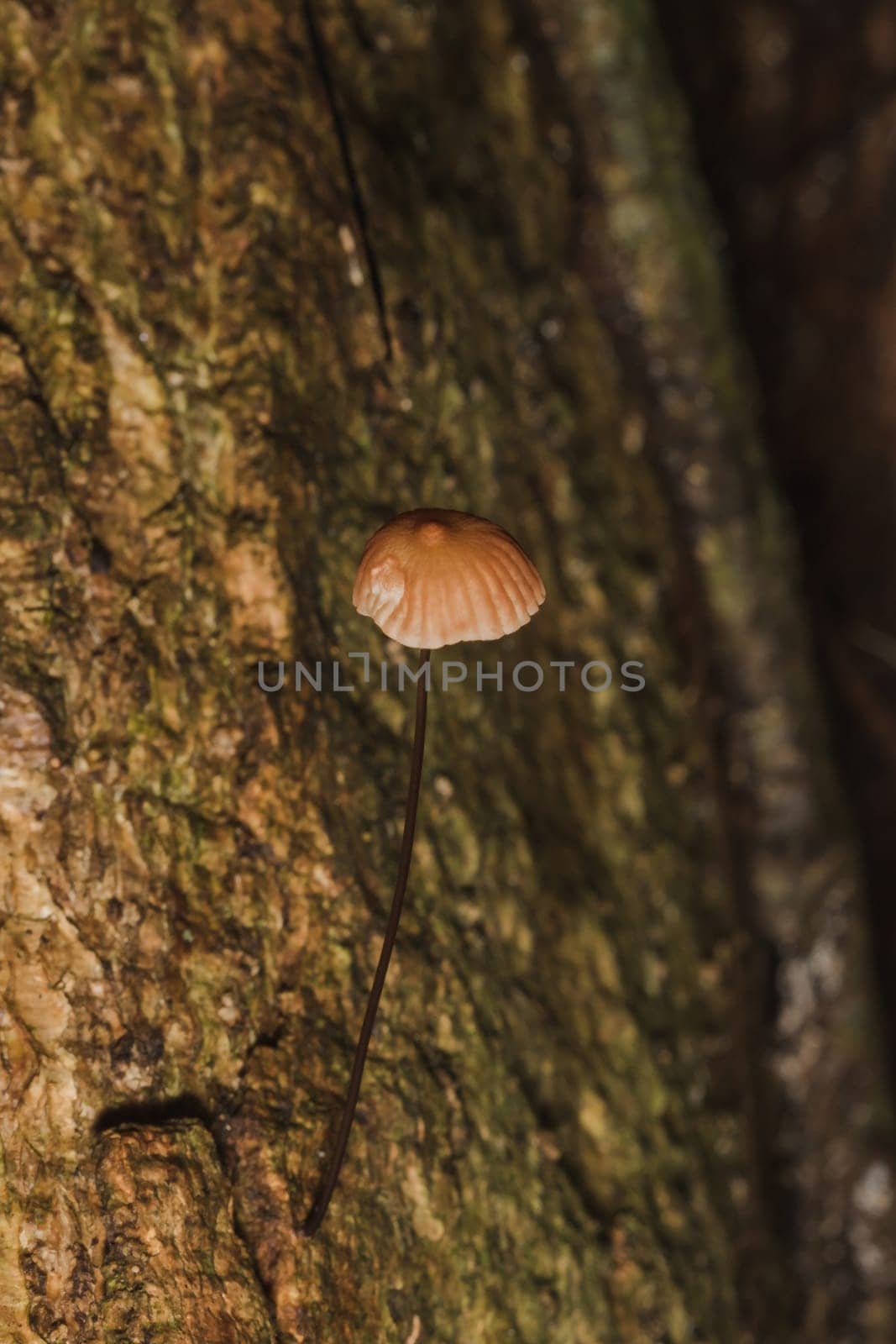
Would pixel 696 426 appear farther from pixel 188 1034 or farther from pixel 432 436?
pixel 188 1034

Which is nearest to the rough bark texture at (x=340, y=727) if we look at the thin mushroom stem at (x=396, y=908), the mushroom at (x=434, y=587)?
the thin mushroom stem at (x=396, y=908)

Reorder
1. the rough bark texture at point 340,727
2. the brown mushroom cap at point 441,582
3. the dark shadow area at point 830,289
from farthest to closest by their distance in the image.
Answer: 1. the dark shadow area at point 830,289
2. the rough bark texture at point 340,727
3. the brown mushroom cap at point 441,582

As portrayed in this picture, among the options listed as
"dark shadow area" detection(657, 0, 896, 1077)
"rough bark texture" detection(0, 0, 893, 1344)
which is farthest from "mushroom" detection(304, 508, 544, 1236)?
"dark shadow area" detection(657, 0, 896, 1077)

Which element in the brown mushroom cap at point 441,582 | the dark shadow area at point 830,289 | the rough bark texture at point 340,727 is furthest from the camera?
the dark shadow area at point 830,289

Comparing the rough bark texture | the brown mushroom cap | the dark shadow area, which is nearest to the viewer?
the brown mushroom cap

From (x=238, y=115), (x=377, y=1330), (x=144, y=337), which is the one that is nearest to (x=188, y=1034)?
(x=377, y=1330)

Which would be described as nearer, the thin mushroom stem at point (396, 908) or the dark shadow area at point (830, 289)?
the thin mushroom stem at point (396, 908)

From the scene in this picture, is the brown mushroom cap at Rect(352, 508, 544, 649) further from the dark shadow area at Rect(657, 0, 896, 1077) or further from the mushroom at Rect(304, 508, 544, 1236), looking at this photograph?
the dark shadow area at Rect(657, 0, 896, 1077)

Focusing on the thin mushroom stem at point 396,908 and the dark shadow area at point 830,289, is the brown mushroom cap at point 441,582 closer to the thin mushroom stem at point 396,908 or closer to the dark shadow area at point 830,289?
the thin mushroom stem at point 396,908
